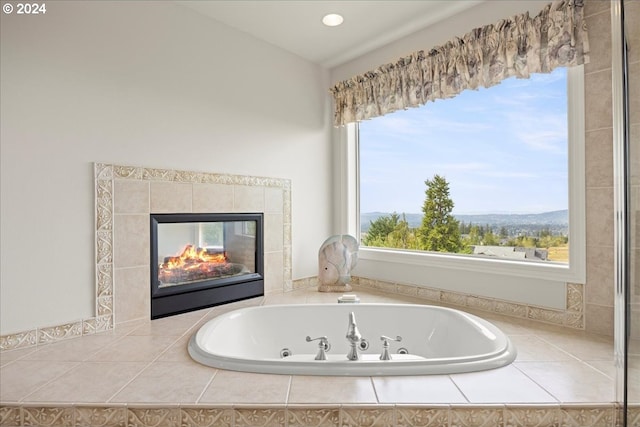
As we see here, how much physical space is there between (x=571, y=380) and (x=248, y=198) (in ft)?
6.93

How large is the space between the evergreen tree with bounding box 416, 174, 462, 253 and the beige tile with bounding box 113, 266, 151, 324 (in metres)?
1.99

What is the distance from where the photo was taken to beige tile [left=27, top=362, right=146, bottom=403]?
1.20m

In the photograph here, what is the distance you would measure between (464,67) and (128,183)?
219 cm

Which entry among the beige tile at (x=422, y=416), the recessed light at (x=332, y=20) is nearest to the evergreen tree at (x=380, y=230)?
the recessed light at (x=332, y=20)

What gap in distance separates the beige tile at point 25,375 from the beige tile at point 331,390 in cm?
96

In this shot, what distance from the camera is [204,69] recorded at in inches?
92.6

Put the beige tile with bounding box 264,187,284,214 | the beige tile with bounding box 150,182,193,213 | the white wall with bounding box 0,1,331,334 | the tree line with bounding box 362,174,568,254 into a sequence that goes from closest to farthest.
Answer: the white wall with bounding box 0,1,331,334, the beige tile with bounding box 150,182,193,213, the tree line with bounding box 362,174,568,254, the beige tile with bounding box 264,187,284,214

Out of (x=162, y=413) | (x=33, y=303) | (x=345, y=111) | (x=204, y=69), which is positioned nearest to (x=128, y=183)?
(x=33, y=303)

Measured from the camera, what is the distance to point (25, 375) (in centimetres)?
137

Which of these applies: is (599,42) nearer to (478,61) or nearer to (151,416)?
(478,61)

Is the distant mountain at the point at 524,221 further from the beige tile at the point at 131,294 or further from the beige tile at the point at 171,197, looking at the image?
the beige tile at the point at 131,294

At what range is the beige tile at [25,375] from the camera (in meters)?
1.24

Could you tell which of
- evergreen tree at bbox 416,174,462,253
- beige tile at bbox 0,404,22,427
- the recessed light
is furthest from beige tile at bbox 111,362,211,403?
the recessed light

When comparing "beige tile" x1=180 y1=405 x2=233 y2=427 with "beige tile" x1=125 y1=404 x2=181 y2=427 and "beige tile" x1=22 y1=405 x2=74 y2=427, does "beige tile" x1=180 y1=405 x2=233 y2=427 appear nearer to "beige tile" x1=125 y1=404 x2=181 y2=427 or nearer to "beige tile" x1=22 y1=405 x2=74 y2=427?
"beige tile" x1=125 y1=404 x2=181 y2=427
